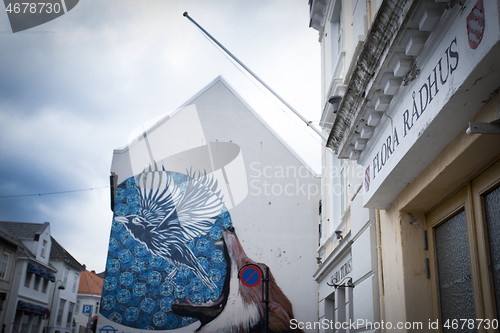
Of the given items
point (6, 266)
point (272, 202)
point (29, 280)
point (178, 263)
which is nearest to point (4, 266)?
point (6, 266)

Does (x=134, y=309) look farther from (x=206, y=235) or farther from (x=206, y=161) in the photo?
(x=206, y=161)

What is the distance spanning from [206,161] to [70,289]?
26.5 meters

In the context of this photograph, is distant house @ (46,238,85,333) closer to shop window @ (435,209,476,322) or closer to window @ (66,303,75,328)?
window @ (66,303,75,328)

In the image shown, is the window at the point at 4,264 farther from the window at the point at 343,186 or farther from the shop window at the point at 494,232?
the shop window at the point at 494,232

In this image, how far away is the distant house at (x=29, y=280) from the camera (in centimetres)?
2631

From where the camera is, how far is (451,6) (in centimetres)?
328

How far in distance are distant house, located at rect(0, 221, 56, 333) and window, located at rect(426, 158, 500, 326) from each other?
88.5 feet

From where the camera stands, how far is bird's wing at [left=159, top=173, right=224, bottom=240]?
15922 millimetres

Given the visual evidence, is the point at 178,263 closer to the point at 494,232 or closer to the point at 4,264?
the point at 494,232

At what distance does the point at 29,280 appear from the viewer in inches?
1124

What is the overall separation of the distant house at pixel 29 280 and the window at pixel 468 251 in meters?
27.0

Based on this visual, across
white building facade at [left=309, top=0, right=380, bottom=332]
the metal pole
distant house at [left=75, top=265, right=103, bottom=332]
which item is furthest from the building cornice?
distant house at [left=75, top=265, right=103, bottom=332]

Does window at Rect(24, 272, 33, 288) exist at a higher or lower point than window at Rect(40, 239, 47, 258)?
lower

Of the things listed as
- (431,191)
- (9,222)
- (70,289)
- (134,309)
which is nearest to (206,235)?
→ (134,309)
